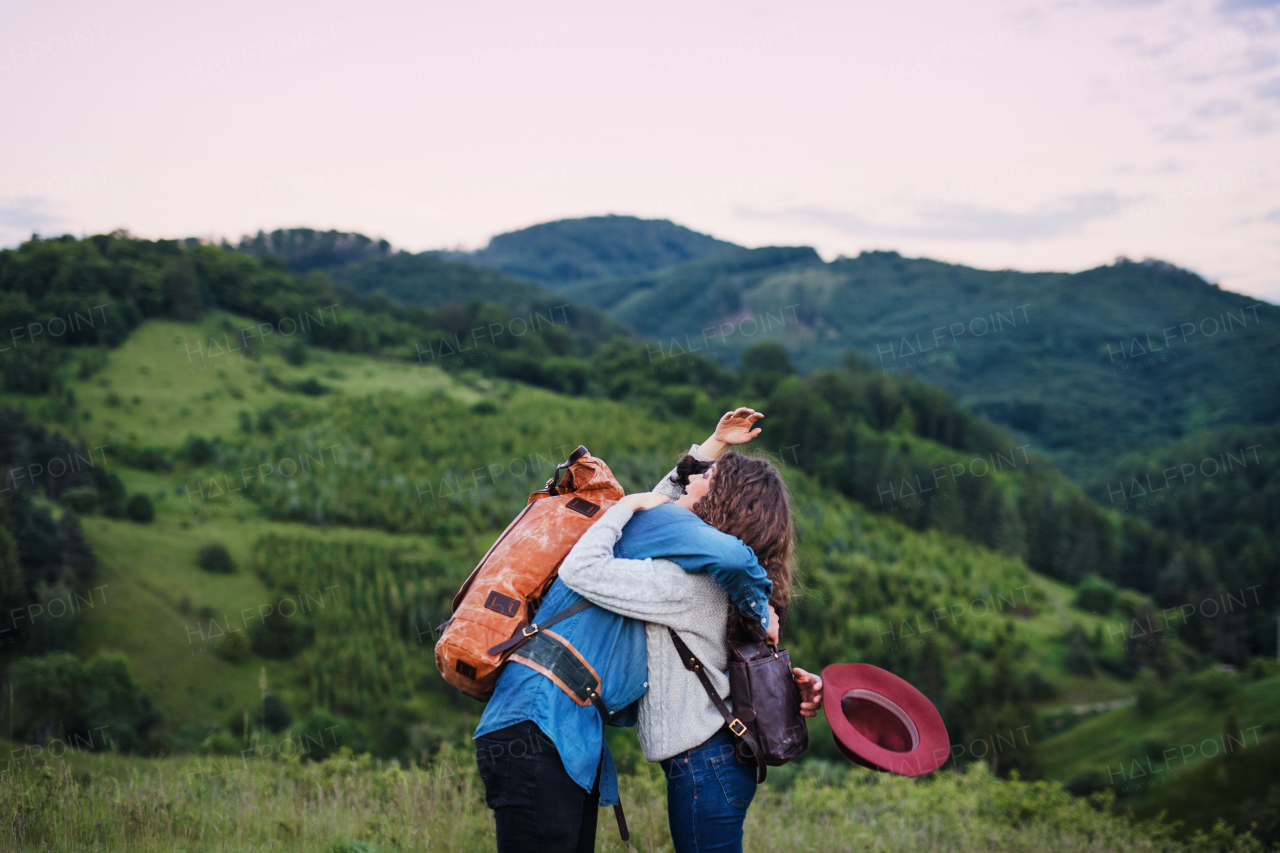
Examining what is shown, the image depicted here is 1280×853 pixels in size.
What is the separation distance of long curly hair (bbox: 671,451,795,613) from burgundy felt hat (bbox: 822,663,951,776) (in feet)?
1.18

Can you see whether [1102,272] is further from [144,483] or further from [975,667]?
[144,483]

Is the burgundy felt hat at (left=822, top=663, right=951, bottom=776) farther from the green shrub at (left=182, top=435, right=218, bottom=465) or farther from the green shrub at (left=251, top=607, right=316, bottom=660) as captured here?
the green shrub at (left=182, top=435, right=218, bottom=465)

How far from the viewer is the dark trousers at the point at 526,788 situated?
69.2 inches

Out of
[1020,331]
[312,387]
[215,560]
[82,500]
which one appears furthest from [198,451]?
[1020,331]

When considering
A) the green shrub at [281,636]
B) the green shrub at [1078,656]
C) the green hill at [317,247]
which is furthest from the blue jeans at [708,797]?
the green hill at [317,247]

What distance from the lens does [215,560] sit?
3056cm

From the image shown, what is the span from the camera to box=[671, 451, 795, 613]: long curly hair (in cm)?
201

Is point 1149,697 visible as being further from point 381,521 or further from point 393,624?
point 381,521

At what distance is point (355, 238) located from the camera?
129 m

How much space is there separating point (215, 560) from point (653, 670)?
33831 millimetres

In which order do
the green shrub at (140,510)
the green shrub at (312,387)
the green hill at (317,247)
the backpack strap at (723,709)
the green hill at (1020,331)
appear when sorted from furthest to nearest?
the green hill at (317,247) < the green hill at (1020,331) < the green shrub at (312,387) < the green shrub at (140,510) < the backpack strap at (723,709)

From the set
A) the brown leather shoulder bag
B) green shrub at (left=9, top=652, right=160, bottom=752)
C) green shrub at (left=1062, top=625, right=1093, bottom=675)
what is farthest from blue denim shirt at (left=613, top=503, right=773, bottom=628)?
green shrub at (left=1062, top=625, right=1093, bottom=675)

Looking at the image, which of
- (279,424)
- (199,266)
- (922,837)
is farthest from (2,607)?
(199,266)

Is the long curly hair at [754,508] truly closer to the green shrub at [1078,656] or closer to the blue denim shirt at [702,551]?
the blue denim shirt at [702,551]
